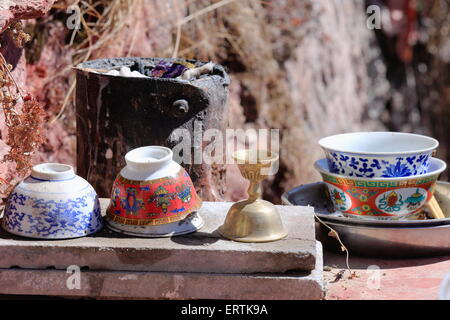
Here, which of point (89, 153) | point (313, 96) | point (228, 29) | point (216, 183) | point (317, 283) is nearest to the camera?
point (317, 283)

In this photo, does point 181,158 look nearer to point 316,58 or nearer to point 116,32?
point 116,32

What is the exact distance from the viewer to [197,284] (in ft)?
5.17

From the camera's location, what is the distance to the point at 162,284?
5.20 ft

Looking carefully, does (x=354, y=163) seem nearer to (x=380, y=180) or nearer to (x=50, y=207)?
(x=380, y=180)

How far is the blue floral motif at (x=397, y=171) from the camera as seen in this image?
1.90 m

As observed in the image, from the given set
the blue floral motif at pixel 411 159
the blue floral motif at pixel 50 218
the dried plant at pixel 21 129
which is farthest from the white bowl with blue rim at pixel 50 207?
the blue floral motif at pixel 411 159

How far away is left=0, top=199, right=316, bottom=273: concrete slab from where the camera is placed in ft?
5.14

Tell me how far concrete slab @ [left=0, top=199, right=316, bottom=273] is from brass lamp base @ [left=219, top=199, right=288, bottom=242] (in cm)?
3

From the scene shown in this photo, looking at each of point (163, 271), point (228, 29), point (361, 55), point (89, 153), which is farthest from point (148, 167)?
point (361, 55)

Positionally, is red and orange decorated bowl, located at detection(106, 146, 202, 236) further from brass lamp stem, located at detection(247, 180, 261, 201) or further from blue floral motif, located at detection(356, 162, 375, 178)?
blue floral motif, located at detection(356, 162, 375, 178)

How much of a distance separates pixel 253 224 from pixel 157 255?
0.81ft

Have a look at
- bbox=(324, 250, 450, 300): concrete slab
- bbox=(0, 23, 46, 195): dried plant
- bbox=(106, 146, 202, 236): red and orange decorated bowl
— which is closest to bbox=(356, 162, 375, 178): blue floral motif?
bbox=(324, 250, 450, 300): concrete slab

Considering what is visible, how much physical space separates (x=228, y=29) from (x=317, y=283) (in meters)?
2.39

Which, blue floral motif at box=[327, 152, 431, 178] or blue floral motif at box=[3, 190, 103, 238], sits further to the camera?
blue floral motif at box=[327, 152, 431, 178]
